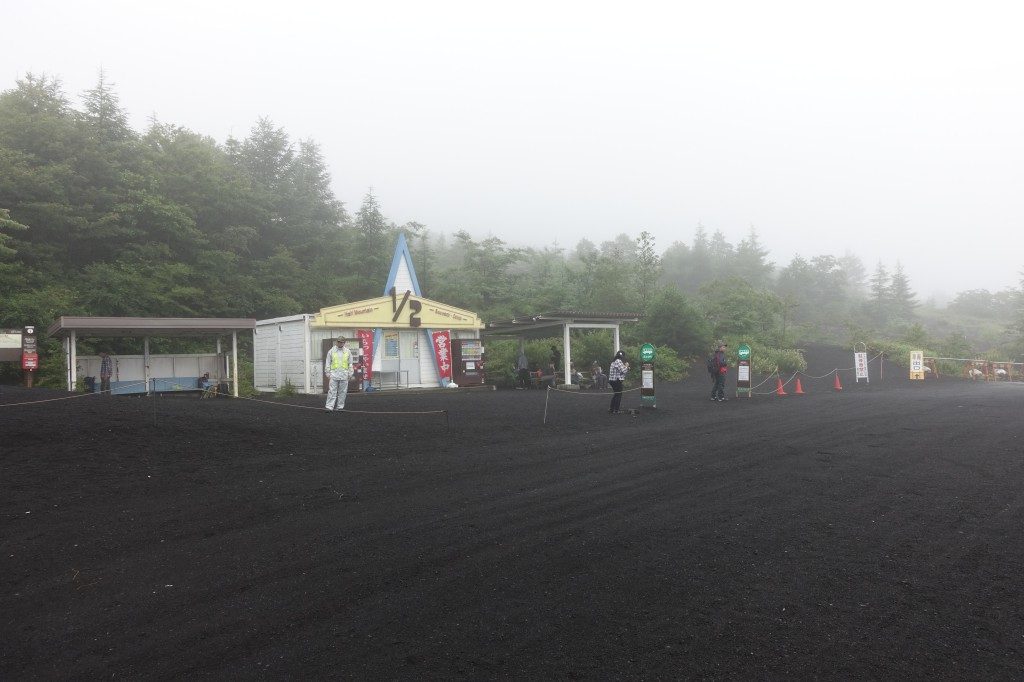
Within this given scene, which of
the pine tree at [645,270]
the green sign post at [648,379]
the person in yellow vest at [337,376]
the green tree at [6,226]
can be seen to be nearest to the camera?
the person in yellow vest at [337,376]

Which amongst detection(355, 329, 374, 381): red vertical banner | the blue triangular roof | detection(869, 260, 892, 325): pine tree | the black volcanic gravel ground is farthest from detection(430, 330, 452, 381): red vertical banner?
detection(869, 260, 892, 325): pine tree

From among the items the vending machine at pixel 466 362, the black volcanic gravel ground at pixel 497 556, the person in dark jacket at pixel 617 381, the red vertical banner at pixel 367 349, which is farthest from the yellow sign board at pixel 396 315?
the black volcanic gravel ground at pixel 497 556

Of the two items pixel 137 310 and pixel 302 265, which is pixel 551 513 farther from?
pixel 302 265

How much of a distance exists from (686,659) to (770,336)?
38950mm

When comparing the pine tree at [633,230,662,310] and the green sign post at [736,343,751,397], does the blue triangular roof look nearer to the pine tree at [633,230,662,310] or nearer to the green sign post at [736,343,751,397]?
the green sign post at [736,343,751,397]

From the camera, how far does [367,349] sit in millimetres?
22766

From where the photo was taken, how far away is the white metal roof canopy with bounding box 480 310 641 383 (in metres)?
25.1

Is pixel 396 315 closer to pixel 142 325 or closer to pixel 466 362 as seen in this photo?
pixel 466 362

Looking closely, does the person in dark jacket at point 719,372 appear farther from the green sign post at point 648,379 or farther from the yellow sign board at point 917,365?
the yellow sign board at point 917,365

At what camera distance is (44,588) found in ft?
14.9

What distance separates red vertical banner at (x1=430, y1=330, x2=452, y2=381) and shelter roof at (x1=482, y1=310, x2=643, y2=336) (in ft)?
9.92

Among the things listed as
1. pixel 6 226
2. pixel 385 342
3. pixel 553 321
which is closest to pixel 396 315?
pixel 385 342

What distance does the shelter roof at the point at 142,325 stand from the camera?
1734cm

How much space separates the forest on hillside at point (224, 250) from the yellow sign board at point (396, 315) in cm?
1096
